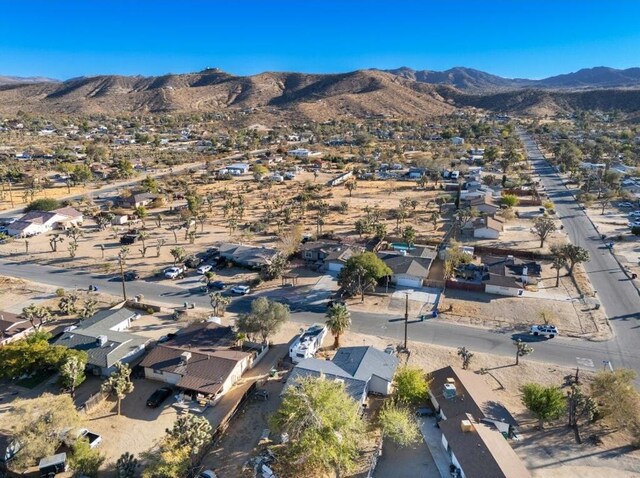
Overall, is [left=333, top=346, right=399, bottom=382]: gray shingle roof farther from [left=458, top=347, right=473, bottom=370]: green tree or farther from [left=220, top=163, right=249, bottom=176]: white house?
[left=220, top=163, right=249, bottom=176]: white house

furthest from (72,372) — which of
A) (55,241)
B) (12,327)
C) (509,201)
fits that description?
(509,201)

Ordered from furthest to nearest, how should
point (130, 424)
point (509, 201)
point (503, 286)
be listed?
point (509, 201) → point (503, 286) → point (130, 424)

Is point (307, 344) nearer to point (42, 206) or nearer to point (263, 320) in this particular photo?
point (263, 320)

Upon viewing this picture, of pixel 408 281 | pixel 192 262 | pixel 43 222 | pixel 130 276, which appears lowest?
pixel 408 281

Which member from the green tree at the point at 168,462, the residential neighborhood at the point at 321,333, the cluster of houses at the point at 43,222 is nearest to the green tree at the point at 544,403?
the residential neighborhood at the point at 321,333

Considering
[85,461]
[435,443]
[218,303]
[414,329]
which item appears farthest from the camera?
[218,303]
